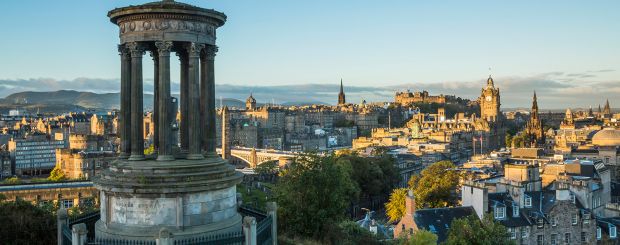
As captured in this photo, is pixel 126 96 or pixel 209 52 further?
pixel 209 52

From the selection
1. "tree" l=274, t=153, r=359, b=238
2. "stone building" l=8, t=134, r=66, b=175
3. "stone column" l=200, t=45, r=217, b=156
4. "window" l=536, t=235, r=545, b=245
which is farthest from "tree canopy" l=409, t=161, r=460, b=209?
"stone building" l=8, t=134, r=66, b=175

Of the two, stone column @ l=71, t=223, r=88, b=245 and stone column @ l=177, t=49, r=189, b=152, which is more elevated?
stone column @ l=177, t=49, r=189, b=152

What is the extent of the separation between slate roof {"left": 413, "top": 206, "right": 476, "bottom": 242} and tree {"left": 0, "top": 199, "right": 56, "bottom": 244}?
830 inches

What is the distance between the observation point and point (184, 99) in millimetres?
15312

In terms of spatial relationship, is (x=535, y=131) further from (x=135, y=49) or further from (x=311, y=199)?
(x=135, y=49)

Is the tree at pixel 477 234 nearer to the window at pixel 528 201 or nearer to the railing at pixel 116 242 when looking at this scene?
the window at pixel 528 201

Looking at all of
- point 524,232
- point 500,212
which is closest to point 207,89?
point 500,212

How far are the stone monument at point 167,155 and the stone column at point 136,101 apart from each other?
0.02m

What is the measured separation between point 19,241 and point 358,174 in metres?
48.7

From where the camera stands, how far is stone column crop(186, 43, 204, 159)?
48.6ft

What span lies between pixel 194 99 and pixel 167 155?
1.51 m

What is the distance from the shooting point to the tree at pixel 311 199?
24891 mm

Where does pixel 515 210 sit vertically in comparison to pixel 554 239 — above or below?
above

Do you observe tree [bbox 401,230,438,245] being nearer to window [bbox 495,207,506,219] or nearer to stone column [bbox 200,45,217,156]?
window [bbox 495,207,506,219]
